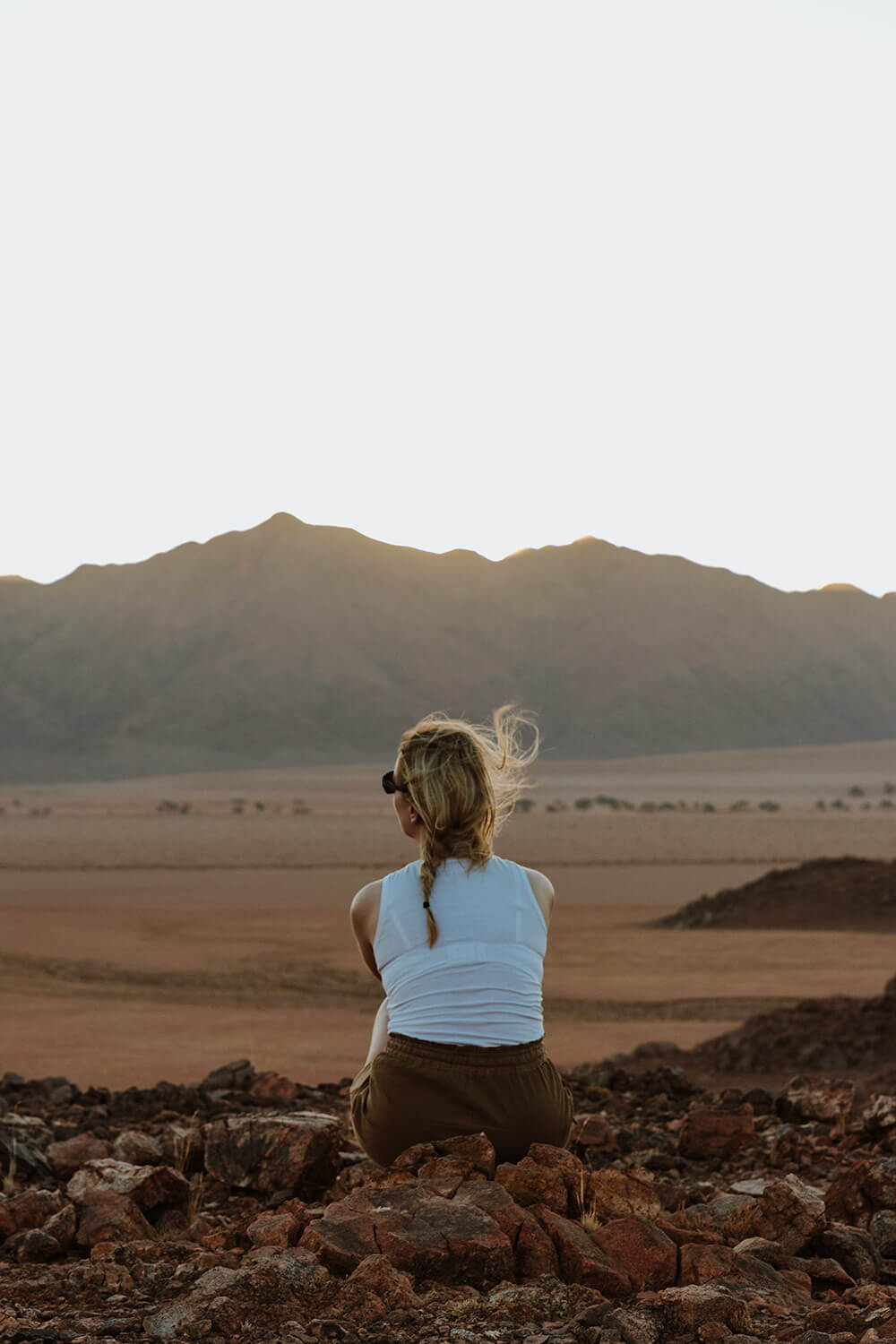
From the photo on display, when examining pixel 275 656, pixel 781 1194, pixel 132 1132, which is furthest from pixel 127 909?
pixel 275 656

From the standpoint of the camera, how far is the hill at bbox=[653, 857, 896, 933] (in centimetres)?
1834

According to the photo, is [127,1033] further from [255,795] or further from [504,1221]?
[255,795]

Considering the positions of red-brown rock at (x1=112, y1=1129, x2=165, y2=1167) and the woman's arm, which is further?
red-brown rock at (x1=112, y1=1129, x2=165, y2=1167)

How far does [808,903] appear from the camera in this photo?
19.0 metres

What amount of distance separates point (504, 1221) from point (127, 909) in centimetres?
1807

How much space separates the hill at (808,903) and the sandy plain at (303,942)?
961 millimetres

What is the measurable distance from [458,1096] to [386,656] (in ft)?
401

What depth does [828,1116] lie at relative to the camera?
621 centimetres

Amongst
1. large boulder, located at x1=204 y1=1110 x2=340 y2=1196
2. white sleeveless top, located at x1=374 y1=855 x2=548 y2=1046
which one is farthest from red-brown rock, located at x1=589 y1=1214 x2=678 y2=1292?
large boulder, located at x1=204 y1=1110 x2=340 y2=1196

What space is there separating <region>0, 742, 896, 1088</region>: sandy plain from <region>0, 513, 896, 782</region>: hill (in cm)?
6552

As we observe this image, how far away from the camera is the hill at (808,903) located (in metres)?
18.3

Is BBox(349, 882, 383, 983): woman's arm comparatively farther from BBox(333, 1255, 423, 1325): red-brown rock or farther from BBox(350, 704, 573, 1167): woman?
BBox(333, 1255, 423, 1325): red-brown rock

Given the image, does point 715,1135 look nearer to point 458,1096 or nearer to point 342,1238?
point 458,1096

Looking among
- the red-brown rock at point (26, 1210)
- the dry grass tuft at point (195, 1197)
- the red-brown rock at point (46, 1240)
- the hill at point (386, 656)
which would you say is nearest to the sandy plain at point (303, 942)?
the dry grass tuft at point (195, 1197)
